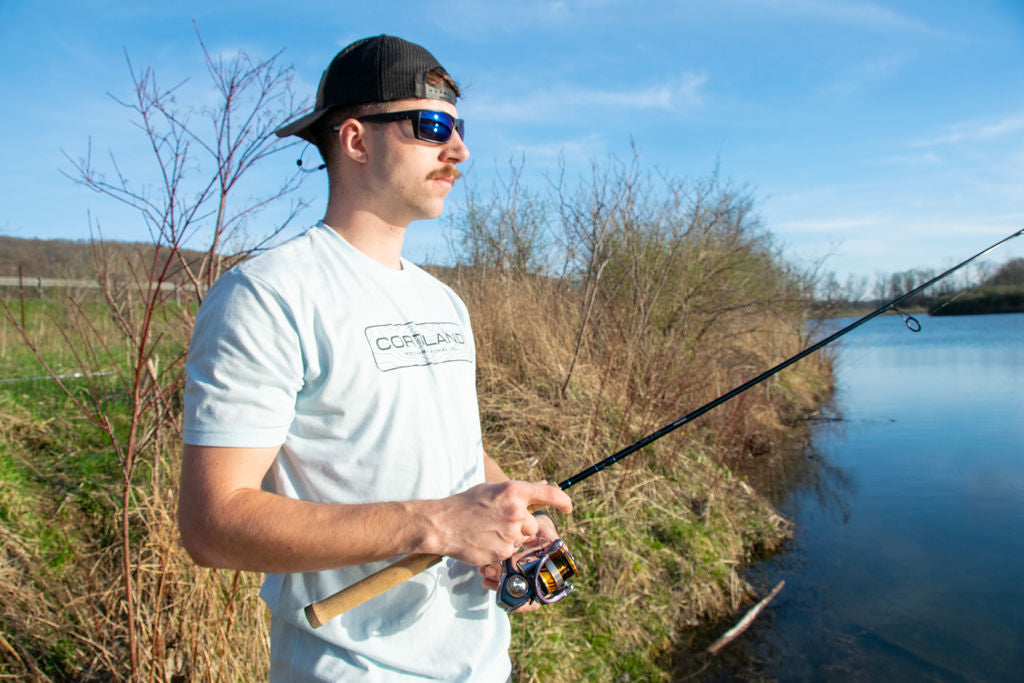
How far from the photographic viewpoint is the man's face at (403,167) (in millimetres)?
1489

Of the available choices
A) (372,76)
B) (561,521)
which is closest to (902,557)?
(561,521)

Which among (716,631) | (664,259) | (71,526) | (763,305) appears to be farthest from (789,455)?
(71,526)

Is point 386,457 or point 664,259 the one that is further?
point 664,259

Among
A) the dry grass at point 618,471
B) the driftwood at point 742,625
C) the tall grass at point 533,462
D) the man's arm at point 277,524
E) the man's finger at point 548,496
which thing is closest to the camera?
the man's arm at point 277,524

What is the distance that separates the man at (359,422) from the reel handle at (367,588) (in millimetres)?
35

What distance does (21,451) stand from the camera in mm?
4691

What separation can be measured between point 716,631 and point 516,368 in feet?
9.61

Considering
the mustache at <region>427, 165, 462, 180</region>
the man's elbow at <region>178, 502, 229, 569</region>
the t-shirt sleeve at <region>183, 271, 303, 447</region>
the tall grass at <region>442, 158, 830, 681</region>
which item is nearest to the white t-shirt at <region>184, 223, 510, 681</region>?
the t-shirt sleeve at <region>183, 271, 303, 447</region>

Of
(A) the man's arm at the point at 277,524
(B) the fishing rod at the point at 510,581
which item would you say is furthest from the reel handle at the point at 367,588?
(A) the man's arm at the point at 277,524

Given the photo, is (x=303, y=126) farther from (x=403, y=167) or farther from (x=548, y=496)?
(x=548, y=496)

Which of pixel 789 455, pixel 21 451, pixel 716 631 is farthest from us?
pixel 789 455

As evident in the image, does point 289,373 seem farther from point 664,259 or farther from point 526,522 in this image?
point 664,259

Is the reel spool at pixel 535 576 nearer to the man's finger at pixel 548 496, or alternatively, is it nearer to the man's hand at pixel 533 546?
the man's hand at pixel 533 546

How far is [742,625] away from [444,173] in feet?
16.8
